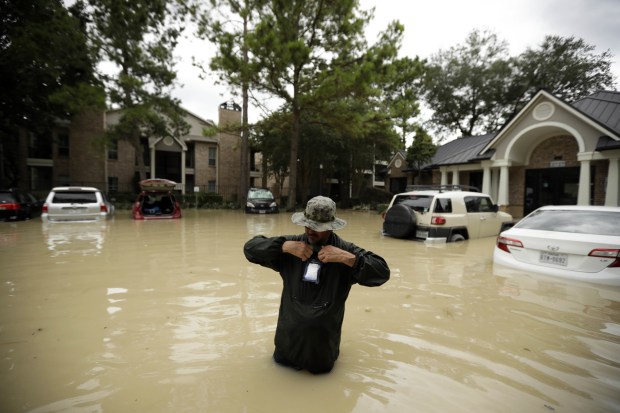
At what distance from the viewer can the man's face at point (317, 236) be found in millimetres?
2533

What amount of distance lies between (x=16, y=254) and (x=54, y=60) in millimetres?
12889

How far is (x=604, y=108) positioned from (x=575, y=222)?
44.5 feet

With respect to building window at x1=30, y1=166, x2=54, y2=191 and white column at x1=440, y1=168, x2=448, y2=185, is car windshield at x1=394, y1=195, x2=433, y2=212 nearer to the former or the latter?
white column at x1=440, y1=168, x2=448, y2=185

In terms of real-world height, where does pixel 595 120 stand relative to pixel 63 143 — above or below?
below

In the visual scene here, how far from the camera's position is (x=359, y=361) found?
303 centimetres

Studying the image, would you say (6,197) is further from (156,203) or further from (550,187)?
(550,187)

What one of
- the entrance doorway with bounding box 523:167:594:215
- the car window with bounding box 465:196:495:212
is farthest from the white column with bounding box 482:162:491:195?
the car window with bounding box 465:196:495:212

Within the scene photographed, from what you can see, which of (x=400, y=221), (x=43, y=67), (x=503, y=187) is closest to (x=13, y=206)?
(x=43, y=67)

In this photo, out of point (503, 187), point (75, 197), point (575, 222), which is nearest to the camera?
point (575, 222)

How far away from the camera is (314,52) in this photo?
17.7 m

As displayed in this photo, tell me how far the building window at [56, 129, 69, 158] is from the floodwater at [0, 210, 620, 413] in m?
24.8

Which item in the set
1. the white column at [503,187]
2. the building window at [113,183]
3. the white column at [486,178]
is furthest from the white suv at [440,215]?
the building window at [113,183]

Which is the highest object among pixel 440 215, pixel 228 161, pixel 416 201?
pixel 228 161

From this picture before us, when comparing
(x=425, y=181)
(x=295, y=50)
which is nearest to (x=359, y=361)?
(x=295, y=50)
